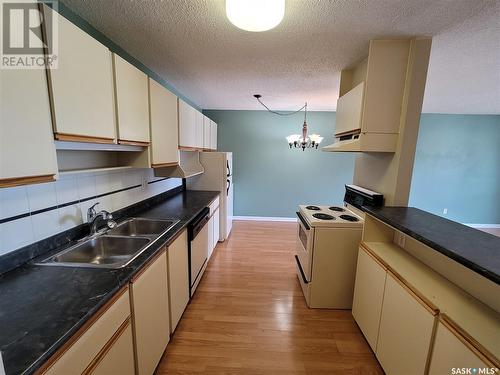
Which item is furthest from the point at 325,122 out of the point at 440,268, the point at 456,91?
the point at 440,268

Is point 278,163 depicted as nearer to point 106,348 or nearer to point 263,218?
point 263,218

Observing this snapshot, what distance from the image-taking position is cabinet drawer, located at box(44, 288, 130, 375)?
77 centimetres

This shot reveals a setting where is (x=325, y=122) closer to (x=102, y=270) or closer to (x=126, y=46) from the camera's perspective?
(x=126, y=46)

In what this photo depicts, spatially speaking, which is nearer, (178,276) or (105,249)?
(105,249)

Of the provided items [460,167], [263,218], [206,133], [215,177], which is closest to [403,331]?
[215,177]

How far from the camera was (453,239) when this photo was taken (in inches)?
48.8

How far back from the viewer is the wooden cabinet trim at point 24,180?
0.83 metres

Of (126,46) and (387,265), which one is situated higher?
(126,46)

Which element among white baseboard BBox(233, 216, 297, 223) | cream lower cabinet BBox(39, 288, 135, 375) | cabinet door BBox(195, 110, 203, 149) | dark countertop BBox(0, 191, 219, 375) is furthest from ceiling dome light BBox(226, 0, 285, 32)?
white baseboard BBox(233, 216, 297, 223)

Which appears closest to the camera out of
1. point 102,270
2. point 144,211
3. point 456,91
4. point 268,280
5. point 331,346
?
point 102,270

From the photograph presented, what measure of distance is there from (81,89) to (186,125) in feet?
4.93

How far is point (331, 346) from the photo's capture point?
181 centimetres

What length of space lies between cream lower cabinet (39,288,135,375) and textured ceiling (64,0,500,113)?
1788mm

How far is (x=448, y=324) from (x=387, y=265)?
1.74ft
